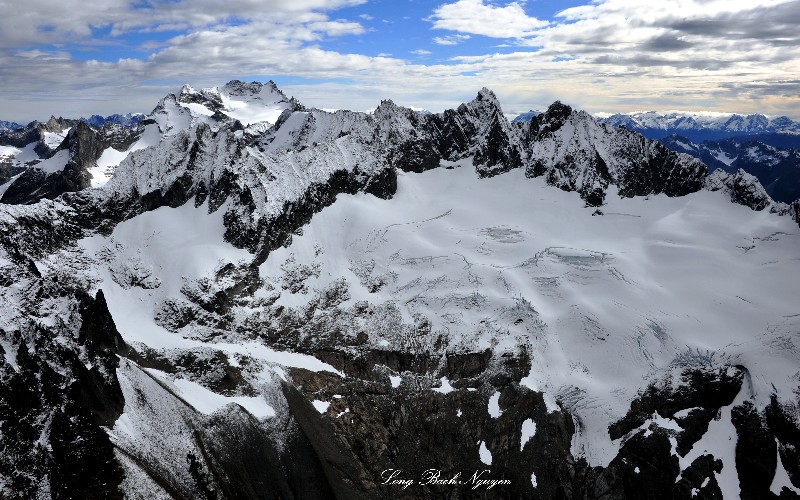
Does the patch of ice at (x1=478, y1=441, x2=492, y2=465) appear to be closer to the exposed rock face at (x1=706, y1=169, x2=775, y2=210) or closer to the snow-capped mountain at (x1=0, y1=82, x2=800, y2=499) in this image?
the snow-capped mountain at (x1=0, y1=82, x2=800, y2=499)

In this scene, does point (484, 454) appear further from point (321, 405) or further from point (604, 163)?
point (604, 163)

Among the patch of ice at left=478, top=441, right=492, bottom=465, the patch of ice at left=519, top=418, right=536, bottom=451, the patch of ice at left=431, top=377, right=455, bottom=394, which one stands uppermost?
the patch of ice at left=431, top=377, right=455, bottom=394

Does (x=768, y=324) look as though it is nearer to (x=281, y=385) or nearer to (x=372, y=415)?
(x=372, y=415)

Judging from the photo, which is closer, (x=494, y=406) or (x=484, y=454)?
(x=484, y=454)

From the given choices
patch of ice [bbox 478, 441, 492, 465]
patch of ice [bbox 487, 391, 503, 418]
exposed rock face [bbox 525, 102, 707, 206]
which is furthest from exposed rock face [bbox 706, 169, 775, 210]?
patch of ice [bbox 478, 441, 492, 465]

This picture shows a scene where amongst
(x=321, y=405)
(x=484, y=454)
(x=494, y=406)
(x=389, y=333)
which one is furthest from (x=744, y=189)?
(x=321, y=405)

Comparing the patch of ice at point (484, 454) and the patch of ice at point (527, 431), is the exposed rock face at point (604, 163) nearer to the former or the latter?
the patch of ice at point (527, 431)

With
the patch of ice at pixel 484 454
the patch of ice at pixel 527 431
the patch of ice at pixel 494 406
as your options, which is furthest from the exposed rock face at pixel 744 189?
the patch of ice at pixel 484 454

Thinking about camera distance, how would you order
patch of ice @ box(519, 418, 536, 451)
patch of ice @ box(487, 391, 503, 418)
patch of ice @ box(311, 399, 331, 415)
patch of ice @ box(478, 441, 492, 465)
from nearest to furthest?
patch of ice @ box(478, 441, 492, 465), patch of ice @ box(519, 418, 536, 451), patch of ice @ box(311, 399, 331, 415), patch of ice @ box(487, 391, 503, 418)
